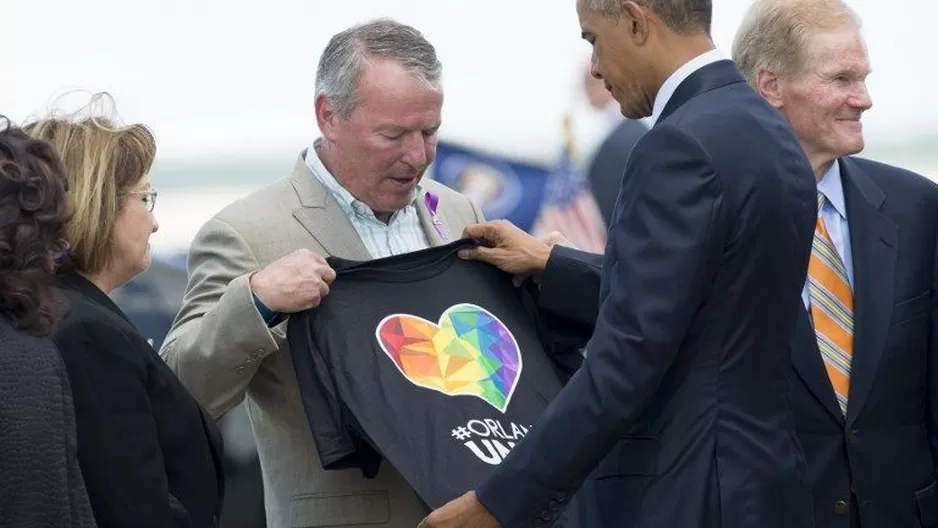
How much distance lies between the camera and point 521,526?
2.93 m

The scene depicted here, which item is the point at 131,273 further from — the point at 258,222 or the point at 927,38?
the point at 927,38

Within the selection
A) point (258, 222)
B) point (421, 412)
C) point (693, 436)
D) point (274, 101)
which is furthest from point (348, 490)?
point (274, 101)

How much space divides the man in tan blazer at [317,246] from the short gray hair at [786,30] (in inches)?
24.4

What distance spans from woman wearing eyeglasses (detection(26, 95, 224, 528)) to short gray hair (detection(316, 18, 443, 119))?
1.75 feet

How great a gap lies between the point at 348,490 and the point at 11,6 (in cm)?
309

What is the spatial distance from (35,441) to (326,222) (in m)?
1.06

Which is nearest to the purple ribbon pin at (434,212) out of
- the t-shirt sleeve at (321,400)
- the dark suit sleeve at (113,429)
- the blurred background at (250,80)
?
the t-shirt sleeve at (321,400)

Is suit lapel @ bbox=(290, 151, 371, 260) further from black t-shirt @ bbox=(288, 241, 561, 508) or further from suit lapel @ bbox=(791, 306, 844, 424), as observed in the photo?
suit lapel @ bbox=(791, 306, 844, 424)

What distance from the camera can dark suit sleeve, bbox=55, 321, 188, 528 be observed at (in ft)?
9.51

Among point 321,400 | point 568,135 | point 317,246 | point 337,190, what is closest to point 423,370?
point 321,400

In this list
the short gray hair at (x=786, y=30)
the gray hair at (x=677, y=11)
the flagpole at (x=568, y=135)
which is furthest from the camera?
the flagpole at (x=568, y=135)

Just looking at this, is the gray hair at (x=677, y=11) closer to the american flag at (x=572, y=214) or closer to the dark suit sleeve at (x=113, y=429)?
the dark suit sleeve at (x=113, y=429)

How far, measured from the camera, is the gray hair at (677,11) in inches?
117

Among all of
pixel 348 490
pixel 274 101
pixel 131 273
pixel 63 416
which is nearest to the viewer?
pixel 63 416
